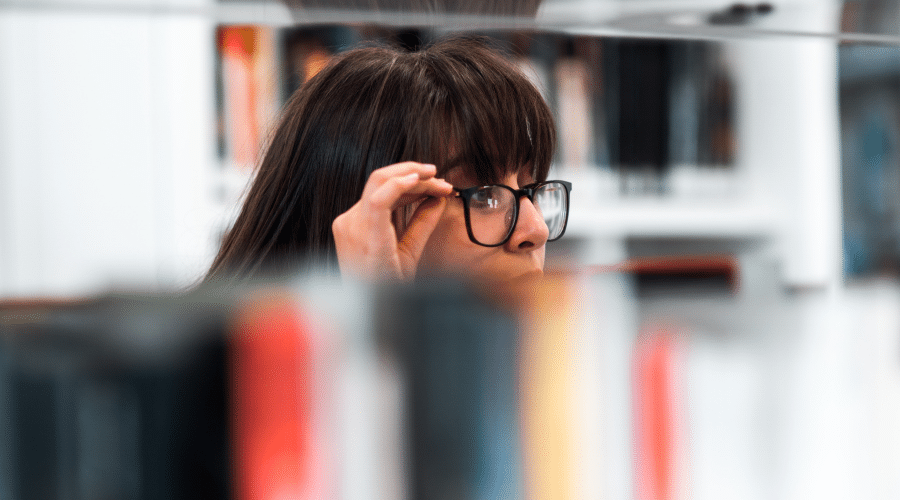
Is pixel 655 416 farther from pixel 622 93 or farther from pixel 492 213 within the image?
pixel 622 93

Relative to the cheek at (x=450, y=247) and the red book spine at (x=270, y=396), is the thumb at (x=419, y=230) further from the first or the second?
the red book spine at (x=270, y=396)

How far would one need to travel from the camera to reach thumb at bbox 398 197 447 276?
0.69 metres

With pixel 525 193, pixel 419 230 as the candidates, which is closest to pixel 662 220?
pixel 525 193

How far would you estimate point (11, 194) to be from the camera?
1296 mm

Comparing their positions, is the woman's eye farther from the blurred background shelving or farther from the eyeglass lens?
the blurred background shelving

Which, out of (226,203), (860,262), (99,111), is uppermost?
(99,111)

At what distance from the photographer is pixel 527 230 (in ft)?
2.41

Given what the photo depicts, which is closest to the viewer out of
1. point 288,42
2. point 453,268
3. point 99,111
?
point 453,268

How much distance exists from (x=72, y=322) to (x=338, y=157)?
60cm

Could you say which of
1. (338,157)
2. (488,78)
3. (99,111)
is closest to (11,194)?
(99,111)

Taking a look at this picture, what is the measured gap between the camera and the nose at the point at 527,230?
73 cm

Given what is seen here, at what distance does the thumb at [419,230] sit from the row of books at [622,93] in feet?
2.69

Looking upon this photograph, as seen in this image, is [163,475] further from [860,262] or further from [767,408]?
[860,262]

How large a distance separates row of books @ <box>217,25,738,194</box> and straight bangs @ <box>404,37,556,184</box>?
2.10ft
